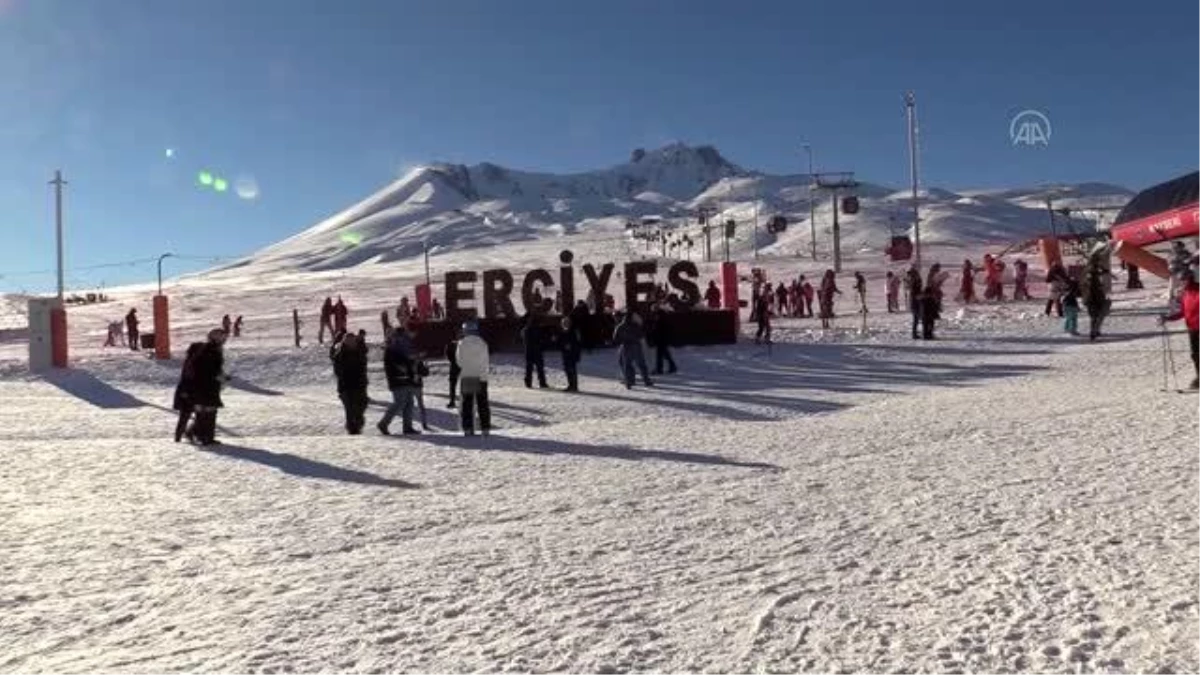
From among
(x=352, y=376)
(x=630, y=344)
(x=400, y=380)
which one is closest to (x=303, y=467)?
(x=400, y=380)

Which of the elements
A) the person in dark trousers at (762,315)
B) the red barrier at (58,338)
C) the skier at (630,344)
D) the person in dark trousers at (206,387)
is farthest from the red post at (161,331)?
the person in dark trousers at (762,315)

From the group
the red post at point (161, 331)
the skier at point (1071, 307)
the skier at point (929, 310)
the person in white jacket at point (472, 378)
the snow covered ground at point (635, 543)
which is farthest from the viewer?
the red post at point (161, 331)

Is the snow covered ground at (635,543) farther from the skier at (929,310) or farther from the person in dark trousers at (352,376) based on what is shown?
the skier at (929,310)

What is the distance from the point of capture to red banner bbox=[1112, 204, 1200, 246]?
1897cm

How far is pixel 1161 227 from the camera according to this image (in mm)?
19953

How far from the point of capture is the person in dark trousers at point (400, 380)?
40.7 feet

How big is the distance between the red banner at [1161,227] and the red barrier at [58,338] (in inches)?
948

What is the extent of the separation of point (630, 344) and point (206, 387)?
740cm

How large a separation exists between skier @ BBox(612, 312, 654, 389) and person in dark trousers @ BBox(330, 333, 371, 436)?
537cm

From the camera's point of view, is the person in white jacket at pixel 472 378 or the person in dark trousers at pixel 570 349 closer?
the person in white jacket at pixel 472 378

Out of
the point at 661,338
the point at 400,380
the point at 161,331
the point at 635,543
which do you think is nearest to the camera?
the point at 635,543

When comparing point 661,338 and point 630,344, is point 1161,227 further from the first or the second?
point 630,344

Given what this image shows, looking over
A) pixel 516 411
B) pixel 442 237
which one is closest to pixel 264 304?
pixel 516 411

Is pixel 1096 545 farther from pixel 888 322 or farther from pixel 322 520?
pixel 888 322
